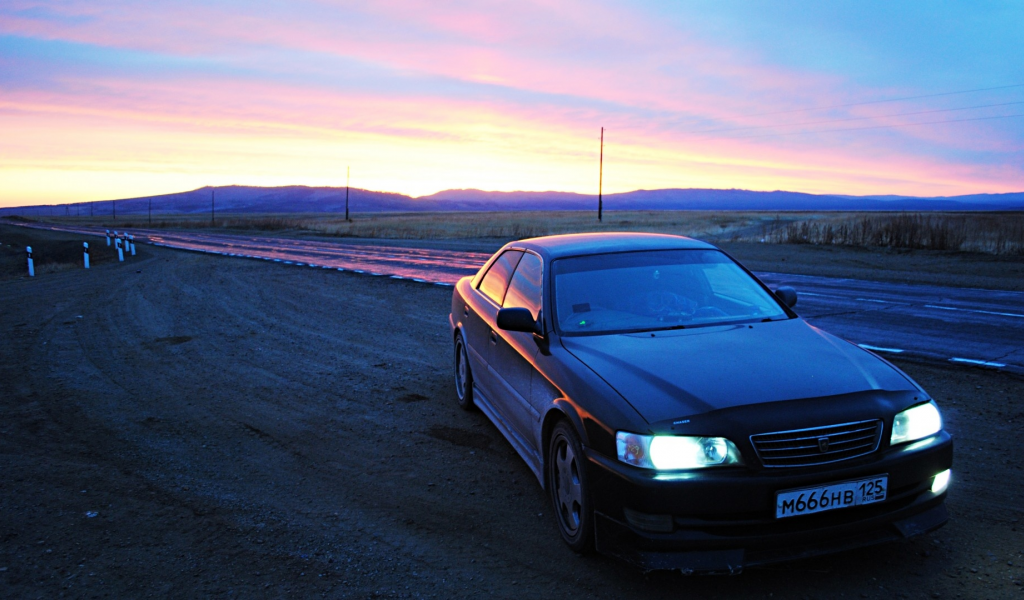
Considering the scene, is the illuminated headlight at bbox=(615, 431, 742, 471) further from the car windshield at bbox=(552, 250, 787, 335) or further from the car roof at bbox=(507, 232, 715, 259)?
the car roof at bbox=(507, 232, 715, 259)

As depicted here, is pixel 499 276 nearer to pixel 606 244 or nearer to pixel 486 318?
pixel 486 318

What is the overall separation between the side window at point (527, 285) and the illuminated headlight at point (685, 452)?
1522 millimetres

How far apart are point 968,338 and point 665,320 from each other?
19.8ft

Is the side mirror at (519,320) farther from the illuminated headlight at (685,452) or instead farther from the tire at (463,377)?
the tire at (463,377)

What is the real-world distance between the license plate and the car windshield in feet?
4.71

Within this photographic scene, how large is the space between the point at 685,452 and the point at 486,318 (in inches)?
99.9

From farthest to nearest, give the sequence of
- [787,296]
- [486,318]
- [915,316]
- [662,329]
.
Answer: [915,316], [486,318], [787,296], [662,329]

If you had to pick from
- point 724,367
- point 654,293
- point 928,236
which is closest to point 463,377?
point 654,293

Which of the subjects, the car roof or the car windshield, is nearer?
the car windshield

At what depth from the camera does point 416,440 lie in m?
5.38

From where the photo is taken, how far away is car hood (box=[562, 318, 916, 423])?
3244 millimetres

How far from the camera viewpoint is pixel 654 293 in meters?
4.60

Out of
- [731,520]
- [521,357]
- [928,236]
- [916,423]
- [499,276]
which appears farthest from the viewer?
[928,236]

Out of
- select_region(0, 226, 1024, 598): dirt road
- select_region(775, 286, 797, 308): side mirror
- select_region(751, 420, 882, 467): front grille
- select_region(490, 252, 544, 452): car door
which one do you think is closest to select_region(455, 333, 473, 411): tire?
select_region(0, 226, 1024, 598): dirt road
